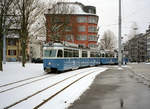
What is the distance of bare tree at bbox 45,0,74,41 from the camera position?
34.9m

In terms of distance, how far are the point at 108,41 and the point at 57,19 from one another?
42.9 metres

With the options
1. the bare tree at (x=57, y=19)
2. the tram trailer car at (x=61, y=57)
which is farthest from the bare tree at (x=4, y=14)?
the bare tree at (x=57, y=19)

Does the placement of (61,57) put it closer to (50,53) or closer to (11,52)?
(50,53)

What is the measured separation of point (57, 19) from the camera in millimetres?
36250

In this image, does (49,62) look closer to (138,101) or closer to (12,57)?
(138,101)

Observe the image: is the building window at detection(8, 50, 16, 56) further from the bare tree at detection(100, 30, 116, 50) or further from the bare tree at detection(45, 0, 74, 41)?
the bare tree at detection(45, 0, 74, 41)

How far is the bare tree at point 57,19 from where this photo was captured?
3494cm

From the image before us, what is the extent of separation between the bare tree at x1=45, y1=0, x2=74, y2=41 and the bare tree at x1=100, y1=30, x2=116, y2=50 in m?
38.0

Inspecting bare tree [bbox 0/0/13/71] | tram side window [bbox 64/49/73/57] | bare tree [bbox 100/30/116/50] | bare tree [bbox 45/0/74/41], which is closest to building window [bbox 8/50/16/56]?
bare tree [bbox 100/30/116/50]

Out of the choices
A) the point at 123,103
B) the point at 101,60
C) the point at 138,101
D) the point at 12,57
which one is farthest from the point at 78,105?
the point at 12,57

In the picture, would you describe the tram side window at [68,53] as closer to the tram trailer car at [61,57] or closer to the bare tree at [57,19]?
the tram trailer car at [61,57]

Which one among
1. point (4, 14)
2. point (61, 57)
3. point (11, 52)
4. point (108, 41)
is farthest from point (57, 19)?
point (11, 52)

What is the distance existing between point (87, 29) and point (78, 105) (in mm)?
73821

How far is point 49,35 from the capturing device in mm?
36500
